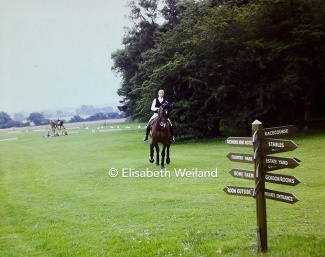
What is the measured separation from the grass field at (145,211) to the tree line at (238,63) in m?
4.28

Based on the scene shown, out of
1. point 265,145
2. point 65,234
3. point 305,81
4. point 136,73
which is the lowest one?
point 65,234

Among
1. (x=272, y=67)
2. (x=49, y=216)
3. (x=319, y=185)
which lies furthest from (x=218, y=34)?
(x=49, y=216)

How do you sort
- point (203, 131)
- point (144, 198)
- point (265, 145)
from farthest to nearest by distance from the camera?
1. point (203, 131)
2. point (144, 198)
3. point (265, 145)

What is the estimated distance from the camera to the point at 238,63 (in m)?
17.7

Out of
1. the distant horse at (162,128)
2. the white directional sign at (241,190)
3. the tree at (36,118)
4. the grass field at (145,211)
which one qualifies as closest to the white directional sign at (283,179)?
the white directional sign at (241,190)

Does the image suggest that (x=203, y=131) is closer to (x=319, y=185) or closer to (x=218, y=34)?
(x=218, y=34)

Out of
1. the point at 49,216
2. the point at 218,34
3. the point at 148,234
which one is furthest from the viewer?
the point at 218,34

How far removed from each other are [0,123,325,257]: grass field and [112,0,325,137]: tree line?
14.1ft

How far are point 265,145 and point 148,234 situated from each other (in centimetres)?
231

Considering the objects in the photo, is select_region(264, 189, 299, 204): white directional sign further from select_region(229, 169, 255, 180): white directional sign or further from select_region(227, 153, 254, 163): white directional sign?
select_region(227, 153, 254, 163): white directional sign

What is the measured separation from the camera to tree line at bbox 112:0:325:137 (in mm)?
15961

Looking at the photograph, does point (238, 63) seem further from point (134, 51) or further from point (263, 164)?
point (263, 164)

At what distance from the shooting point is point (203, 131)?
19.5 metres

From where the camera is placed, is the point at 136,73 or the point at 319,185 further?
the point at 136,73
